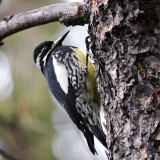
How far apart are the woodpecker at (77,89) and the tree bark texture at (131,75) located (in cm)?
105

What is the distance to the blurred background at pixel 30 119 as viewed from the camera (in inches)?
145

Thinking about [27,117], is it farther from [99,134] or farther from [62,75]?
[99,134]

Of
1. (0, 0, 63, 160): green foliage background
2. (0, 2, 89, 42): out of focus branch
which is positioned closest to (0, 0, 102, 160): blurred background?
(0, 0, 63, 160): green foliage background

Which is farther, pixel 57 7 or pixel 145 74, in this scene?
pixel 57 7

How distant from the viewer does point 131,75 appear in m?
2.00

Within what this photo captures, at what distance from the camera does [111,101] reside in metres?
2.09

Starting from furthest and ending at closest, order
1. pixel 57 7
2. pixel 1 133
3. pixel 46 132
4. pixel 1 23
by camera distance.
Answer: pixel 46 132 → pixel 1 133 → pixel 1 23 → pixel 57 7

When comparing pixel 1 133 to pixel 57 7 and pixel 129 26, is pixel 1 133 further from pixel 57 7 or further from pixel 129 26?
pixel 129 26

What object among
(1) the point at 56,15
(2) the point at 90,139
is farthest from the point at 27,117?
(1) the point at 56,15

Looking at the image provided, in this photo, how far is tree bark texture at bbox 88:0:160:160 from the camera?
6.28 feet

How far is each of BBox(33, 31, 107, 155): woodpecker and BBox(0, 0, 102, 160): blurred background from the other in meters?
0.16

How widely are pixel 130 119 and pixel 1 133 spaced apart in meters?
1.88

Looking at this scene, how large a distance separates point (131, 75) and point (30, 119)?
6.18 ft

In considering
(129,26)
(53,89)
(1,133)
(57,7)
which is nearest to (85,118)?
(53,89)
